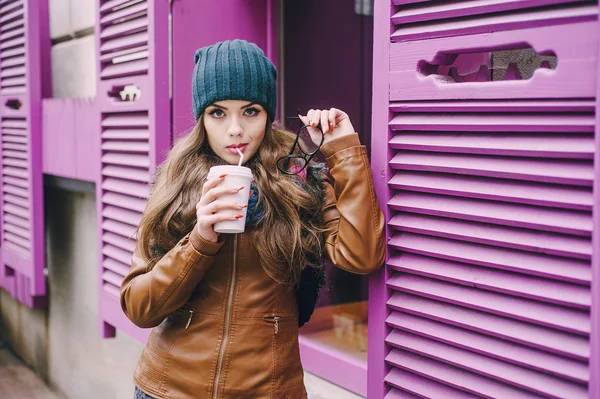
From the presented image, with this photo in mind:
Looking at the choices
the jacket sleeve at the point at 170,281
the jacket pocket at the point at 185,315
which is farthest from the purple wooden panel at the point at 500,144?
the jacket pocket at the point at 185,315

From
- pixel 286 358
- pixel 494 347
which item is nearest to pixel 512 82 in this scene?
pixel 494 347

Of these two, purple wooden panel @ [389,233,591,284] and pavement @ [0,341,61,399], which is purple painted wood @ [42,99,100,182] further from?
purple wooden panel @ [389,233,591,284]

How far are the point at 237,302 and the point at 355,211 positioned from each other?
40cm

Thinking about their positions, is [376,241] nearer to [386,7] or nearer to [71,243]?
[386,7]

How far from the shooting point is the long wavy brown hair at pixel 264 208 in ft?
5.76

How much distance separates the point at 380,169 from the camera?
1.70m

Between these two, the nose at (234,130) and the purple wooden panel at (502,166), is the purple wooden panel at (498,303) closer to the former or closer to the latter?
the purple wooden panel at (502,166)

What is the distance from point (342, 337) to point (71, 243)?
203 centimetres

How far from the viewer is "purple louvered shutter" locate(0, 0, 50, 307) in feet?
13.0

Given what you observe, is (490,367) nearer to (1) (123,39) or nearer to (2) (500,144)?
(2) (500,144)

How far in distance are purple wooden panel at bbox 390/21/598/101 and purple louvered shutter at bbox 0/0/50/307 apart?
2.96 meters

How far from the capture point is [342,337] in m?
3.03

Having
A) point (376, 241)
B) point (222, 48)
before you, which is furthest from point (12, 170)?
point (376, 241)

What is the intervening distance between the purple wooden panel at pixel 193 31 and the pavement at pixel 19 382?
2.74m
